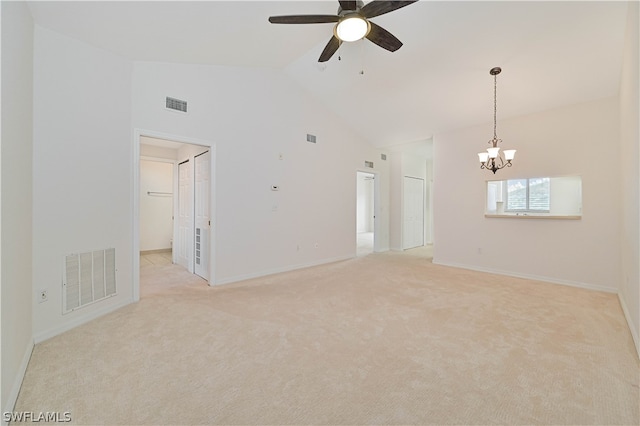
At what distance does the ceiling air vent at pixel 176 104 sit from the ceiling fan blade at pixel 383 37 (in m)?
2.48

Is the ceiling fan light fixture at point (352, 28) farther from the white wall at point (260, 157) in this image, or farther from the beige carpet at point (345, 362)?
the beige carpet at point (345, 362)

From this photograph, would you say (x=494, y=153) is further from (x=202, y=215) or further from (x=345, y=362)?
(x=202, y=215)

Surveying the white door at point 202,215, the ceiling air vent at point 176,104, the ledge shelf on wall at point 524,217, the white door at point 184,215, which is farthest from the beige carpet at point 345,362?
the ceiling air vent at point 176,104

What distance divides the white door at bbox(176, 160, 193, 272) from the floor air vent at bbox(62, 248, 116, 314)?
5.48 ft

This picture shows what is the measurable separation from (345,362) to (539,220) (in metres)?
4.10

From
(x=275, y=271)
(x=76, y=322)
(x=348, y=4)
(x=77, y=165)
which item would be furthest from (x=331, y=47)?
(x=76, y=322)

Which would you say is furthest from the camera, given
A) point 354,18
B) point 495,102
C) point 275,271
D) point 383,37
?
point 275,271

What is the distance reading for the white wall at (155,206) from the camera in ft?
20.7

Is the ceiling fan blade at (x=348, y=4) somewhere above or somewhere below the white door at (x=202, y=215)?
above

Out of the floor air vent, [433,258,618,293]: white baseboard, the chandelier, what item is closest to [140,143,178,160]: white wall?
the floor air vent

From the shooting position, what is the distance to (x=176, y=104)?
344cm

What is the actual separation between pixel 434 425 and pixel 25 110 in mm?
3563

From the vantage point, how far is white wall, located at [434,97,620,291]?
3697 mm

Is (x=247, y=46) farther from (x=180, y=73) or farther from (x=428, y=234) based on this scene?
(x=428, y=234)
